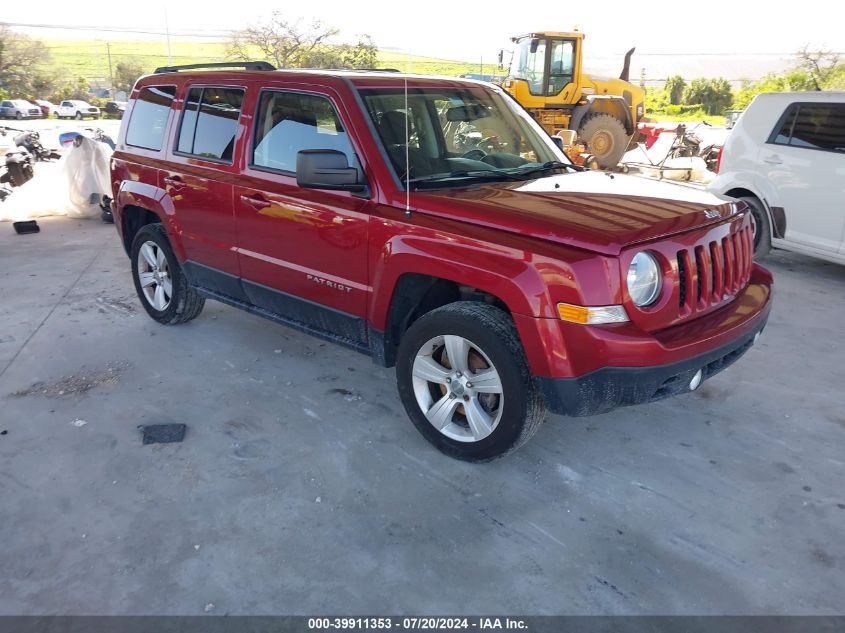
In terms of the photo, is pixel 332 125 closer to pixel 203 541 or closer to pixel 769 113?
pixel 203 541

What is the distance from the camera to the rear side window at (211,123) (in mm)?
4418

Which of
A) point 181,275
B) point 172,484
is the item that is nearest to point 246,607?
point 172,484

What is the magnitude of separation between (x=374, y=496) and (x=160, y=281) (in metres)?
3.12

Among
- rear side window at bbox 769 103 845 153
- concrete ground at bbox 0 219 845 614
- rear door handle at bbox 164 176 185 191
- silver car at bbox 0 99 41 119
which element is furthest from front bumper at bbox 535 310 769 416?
silver car at bbox 0 99 41 119

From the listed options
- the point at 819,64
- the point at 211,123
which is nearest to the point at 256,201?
the point at 211,123

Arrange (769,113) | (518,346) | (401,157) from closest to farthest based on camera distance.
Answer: (518,346)
(401,157)
(769,113)

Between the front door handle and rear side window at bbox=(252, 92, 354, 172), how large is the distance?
0.20 metres

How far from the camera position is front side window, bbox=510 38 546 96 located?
1428cm

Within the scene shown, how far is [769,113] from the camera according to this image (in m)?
7.03

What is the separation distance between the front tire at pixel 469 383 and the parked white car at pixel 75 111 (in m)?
48.7

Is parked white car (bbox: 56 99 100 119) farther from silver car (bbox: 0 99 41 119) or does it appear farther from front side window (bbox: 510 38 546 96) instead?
front side window (bbox: 510 38 546 96)

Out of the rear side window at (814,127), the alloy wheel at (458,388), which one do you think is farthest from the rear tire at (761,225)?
the alloy wheel at (458,388)

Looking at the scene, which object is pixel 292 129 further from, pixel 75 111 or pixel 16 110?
pixel 75 111
